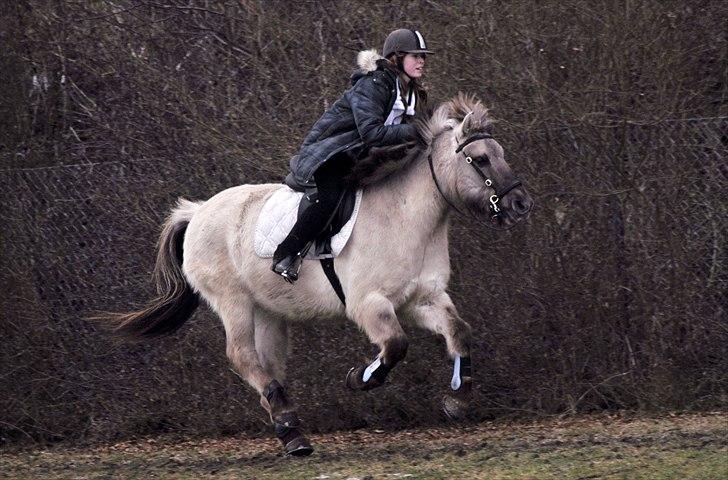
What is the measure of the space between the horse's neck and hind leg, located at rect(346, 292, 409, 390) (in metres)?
0.51

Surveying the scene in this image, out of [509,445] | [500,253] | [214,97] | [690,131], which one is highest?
[214,97]

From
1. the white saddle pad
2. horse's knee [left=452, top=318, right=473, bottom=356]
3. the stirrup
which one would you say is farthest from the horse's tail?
horse's knee [left=452, top=318, right=473, bottom=356]

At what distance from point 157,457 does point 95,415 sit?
123 centimetres

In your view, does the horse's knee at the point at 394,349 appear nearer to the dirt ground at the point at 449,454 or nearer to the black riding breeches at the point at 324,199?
the dirt ground at the point at 449,454

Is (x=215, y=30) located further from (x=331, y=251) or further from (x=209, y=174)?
(x=331, y=251)

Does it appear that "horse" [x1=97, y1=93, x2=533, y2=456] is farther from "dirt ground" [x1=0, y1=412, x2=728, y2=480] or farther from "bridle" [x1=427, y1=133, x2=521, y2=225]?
"dirt ground" [x1=0, y1=412, x2=728, y2=480]

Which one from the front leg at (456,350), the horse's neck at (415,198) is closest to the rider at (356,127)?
the horse's neck at (415,198)

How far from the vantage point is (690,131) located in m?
8.34

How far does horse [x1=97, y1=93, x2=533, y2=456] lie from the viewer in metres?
7.02

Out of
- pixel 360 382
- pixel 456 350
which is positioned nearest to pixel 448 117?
pixel 456 350

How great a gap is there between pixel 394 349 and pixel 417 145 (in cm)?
127

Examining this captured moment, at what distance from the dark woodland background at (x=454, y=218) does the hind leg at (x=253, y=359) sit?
823 millimetres

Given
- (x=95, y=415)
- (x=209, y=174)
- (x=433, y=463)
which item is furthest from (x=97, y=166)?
(x=433, y=463)

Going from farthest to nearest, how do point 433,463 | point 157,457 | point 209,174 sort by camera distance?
point 209,174 → point 157,457 → point 433,463
